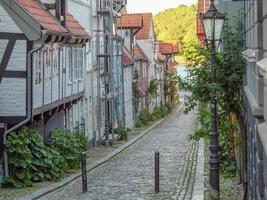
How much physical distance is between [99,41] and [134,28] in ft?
50.1

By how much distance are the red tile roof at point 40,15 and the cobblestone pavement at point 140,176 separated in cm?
445

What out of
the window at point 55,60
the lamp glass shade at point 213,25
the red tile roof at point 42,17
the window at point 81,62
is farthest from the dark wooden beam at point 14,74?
the window at point 81,62

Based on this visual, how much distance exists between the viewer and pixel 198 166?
72.7 feet

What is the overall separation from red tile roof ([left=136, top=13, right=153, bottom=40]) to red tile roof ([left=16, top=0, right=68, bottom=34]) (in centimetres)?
3554

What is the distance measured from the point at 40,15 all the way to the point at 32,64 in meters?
2.43

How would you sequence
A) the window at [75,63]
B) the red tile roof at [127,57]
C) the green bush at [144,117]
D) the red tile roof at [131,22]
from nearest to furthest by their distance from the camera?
1. the window at [75,63]
2. the red tile roof at [127,57]
3. the red tile roof at [131,22]
4. the green bush at [144,117]

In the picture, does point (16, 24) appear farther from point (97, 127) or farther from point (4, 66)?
point (97, 127)

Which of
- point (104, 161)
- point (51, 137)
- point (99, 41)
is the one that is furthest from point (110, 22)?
point (51, 137)

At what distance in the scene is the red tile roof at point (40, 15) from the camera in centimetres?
1852

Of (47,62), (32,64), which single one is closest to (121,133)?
(47,62)

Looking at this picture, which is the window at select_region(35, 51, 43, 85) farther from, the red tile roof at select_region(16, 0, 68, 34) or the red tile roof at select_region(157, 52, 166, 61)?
the red tile roof at select_region(157, 52, 166, 61)

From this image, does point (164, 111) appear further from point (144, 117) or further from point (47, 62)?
point (47, 62)

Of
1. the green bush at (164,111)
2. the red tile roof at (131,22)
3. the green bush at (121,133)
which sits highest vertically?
the red tile roof at (131,22)

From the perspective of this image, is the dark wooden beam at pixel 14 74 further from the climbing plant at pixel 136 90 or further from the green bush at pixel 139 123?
the climbing plant at pixel 136 90
